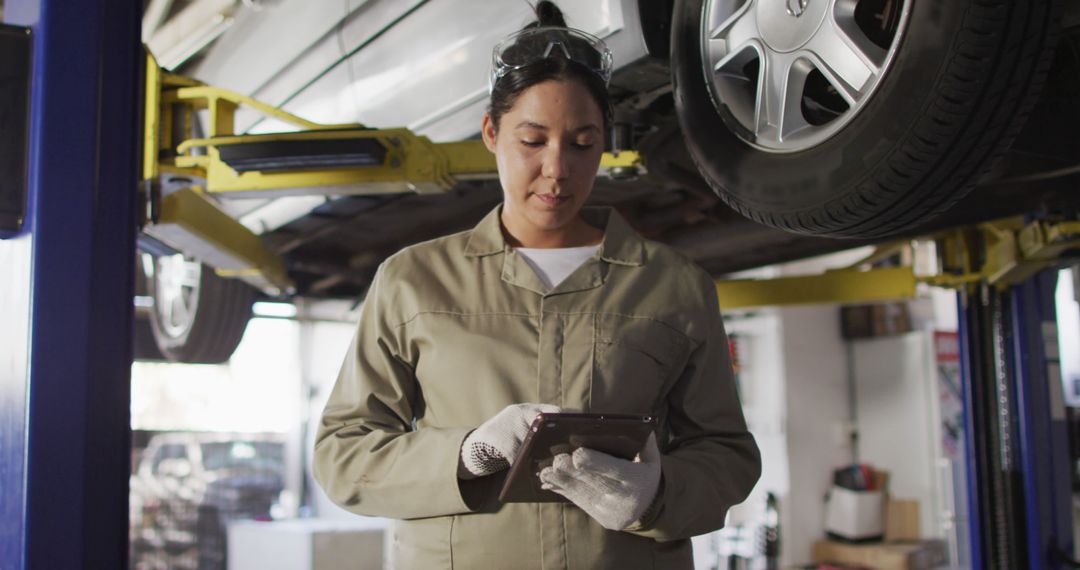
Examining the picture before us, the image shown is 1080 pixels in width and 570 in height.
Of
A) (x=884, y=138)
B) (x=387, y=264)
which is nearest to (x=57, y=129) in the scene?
(x=387, y=264)

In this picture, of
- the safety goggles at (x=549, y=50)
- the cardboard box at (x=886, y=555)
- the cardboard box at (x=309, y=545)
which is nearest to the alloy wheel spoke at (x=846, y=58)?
the safety goggles at (x=549, y=50)

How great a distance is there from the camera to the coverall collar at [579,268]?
52.6 inches

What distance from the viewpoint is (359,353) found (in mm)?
1351

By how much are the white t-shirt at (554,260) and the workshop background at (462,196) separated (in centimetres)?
36

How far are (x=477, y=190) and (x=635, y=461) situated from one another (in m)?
2.12

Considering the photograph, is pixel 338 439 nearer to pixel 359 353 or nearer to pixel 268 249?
pixel 359 353

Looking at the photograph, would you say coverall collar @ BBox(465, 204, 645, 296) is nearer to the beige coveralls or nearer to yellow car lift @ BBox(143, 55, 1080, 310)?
the beige coveralls

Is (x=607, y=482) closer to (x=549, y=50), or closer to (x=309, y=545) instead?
(x=549, y=50)

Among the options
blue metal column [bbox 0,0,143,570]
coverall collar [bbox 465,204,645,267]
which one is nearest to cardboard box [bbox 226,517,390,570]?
blue metal column [bbox 0,0,143,570]

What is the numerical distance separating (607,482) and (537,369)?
0.70 feet

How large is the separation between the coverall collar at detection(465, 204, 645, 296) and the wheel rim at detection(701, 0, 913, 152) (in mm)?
339

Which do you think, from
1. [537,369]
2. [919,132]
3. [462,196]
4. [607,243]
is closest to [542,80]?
[607,243]

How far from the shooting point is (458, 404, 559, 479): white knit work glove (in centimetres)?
111

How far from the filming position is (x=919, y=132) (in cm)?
130
